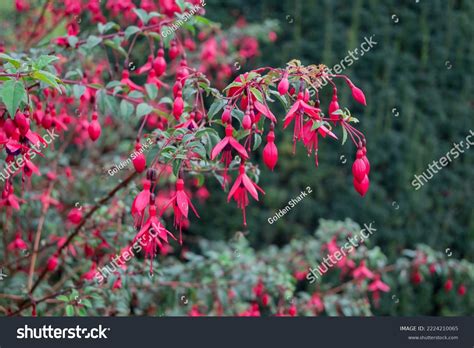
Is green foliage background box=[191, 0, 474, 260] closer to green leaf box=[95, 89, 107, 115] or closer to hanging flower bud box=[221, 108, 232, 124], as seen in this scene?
green leaf box=[95, 89, 107, 115]

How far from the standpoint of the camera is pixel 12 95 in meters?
0.85

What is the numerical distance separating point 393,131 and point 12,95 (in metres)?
2.38

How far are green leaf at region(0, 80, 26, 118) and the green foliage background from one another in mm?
2111

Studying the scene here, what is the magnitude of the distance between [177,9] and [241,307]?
1.01m

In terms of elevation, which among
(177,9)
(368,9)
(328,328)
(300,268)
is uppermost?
(368,9)

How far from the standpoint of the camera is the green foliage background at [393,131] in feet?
9.52


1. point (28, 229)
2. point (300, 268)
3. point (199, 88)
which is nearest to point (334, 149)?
point (300, 268)

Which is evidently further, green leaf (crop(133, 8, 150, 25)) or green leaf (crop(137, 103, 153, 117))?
green leaf (crop(133, 8, 150, 25))

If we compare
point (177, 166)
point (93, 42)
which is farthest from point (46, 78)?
point (93, 42)

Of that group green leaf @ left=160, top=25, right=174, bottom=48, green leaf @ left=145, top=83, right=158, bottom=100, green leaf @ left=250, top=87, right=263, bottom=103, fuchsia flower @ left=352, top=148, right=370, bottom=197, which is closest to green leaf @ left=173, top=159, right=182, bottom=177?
green leaf @ left=250, top=87, right=263, bottom=103

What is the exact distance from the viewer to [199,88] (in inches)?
42.6

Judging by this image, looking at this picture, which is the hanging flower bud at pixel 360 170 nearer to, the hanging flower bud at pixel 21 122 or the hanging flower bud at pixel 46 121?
the hanging flower bud at pixel 21 122

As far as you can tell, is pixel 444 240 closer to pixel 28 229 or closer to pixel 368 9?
pixel 368 9

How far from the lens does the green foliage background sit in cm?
290
